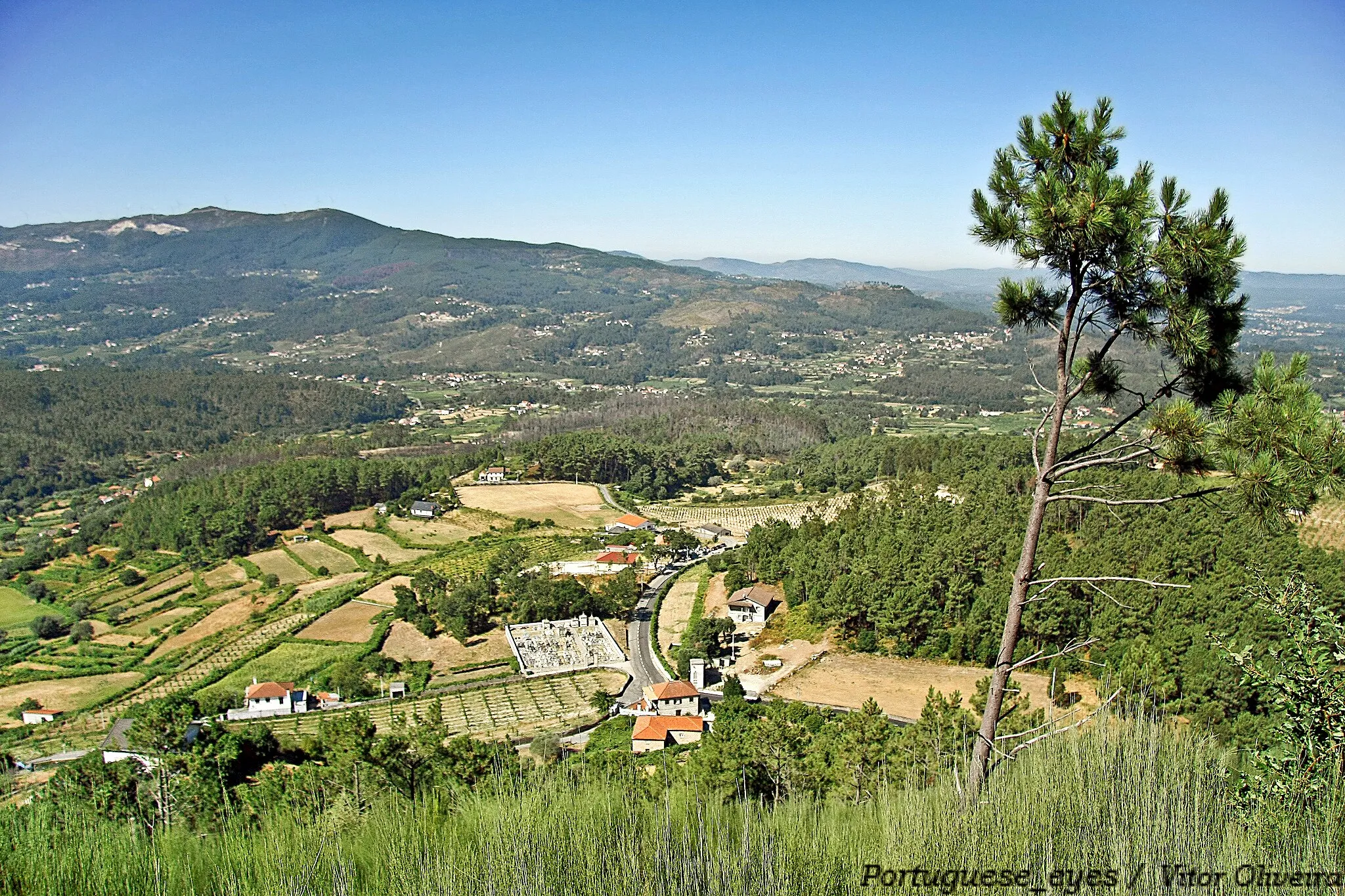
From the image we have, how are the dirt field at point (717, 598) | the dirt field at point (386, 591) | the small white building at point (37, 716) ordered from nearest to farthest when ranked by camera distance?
the small white building at point (37, 716) < the dirt field at point (717, 598) < the dirt field at point (386, 591)

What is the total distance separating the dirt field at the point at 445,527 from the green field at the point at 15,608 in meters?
12.5

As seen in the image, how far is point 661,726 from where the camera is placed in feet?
52.0

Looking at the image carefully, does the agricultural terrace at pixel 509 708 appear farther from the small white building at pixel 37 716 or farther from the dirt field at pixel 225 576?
the dirt field at pixel 225 576

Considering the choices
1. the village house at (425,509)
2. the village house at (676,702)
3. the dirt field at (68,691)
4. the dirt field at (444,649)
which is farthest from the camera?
the village house at (425,509)

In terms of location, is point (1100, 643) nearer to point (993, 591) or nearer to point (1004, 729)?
point (993, 591)

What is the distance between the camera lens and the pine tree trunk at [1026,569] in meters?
4.23

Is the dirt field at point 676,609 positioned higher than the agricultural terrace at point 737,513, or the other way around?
the agricultural terrace at point 737,513

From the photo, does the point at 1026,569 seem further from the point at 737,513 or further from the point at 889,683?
the point at 737,513

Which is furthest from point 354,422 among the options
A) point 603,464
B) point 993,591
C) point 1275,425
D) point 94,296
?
point 94,296

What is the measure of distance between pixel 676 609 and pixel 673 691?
26.4 ft

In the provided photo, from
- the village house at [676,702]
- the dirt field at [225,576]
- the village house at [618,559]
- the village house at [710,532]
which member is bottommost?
the dirt field at [225,576]

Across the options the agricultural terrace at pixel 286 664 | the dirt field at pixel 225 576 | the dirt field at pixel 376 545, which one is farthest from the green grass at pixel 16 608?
the agricultural terrace at pixel 286 664

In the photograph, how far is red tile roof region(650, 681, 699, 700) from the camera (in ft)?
56.6

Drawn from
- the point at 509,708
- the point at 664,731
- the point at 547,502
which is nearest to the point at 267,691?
the point at 509,708
